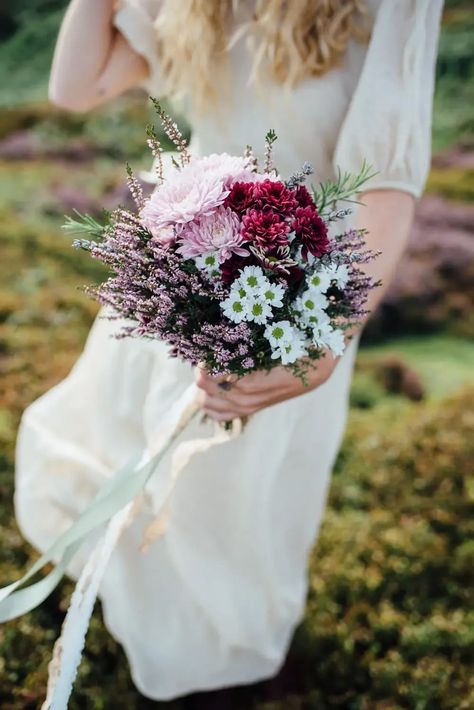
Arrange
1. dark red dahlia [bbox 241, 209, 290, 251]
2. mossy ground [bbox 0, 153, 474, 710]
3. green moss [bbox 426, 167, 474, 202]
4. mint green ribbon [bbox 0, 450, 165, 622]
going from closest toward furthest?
dark red dahlia [bbox 241, 209, 290, 251] < mint green ribbon [bbox 0, 450, 165, 622] < mossy ground [bbox 0, 153, 474, 710] < green moss [bbox 426, 167, 474, 202]

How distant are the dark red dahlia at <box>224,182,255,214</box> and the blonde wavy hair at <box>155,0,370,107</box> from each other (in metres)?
0.62

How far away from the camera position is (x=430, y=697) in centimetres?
243

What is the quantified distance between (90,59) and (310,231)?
98 centimetres

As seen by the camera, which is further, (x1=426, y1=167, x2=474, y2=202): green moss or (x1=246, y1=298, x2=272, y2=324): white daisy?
(x1=426, y1=167, x2=474, y2=202): green moss

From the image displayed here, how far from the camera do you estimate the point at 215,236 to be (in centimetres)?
128

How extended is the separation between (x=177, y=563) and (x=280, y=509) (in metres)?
0.33

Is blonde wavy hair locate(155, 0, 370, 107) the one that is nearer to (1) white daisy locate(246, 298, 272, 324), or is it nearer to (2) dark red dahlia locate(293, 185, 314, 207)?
(2) dark red dahlia locate(293, 185, 314, 207)

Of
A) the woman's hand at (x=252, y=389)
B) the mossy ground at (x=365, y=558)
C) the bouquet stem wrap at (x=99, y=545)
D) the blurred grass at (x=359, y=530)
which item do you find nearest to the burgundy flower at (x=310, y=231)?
the woman's hand at (x=252, y=389)

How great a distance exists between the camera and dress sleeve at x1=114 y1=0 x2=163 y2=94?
189 cm

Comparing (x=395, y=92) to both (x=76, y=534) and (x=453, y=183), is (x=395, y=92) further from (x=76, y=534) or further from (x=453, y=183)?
(x=453, y=183)

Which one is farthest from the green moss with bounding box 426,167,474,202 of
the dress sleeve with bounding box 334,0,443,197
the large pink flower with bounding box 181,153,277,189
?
the large pink flower with bounding box 181,153,277,189

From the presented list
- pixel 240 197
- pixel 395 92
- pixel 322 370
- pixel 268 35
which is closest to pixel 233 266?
pixel 240 197

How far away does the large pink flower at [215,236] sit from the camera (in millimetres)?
1269

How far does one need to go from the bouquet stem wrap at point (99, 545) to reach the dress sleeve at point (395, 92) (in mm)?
676
